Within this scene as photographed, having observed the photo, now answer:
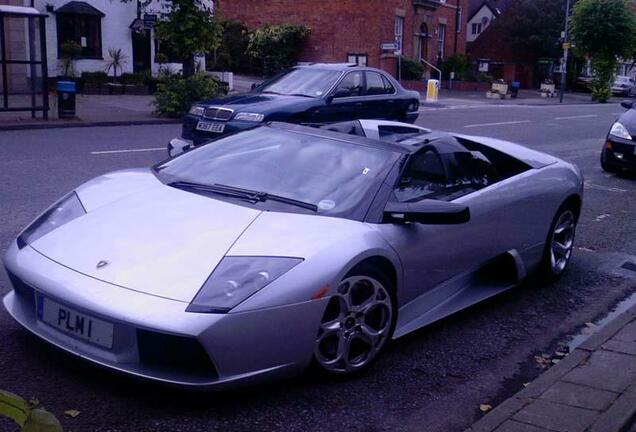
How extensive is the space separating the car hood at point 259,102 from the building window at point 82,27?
18.5 m

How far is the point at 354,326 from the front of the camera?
4.12 meters

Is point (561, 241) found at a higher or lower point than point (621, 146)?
lower

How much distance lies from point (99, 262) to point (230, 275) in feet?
2.12

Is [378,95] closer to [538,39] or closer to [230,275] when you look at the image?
[230,275]

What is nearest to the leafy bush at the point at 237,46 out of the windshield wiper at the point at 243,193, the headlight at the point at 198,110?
the headlight at the point at 198,110

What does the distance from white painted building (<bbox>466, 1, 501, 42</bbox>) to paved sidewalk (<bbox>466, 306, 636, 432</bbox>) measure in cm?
6795

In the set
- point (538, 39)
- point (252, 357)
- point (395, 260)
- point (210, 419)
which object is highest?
point (538, 39)

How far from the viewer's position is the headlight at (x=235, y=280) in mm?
3510

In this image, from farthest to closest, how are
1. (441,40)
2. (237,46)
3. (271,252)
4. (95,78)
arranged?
(441,40) < (237,46) < (95,78) < (271,252)

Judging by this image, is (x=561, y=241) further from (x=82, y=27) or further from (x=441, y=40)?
(x=441, y=40)

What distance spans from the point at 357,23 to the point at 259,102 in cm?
2901

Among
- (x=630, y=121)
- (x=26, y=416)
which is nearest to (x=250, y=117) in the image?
(x=630, y=121)

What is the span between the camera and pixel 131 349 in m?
3.52

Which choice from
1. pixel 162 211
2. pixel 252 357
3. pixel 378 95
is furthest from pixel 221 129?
pixel 252 357
